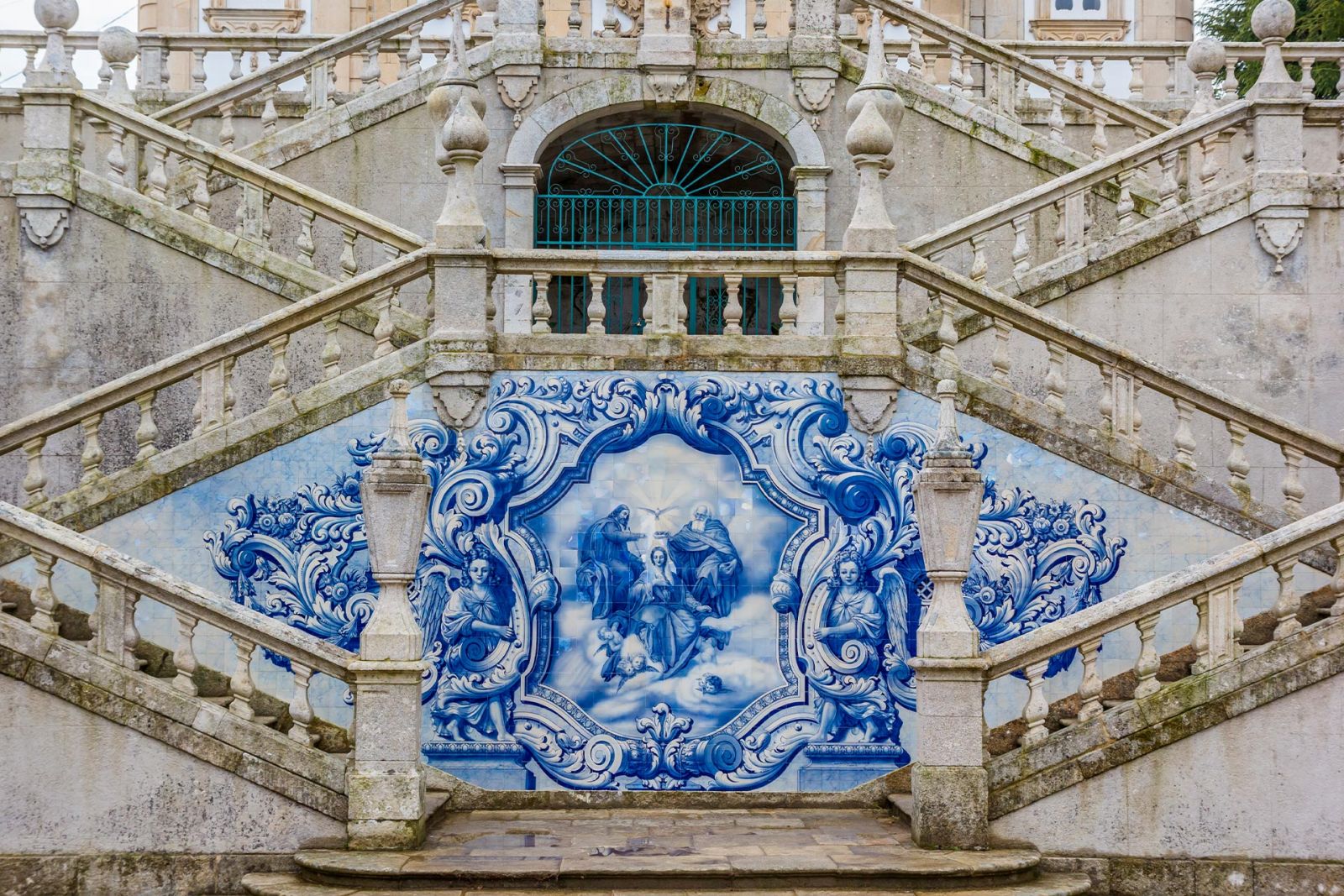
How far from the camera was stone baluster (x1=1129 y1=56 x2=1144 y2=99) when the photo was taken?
674 inches

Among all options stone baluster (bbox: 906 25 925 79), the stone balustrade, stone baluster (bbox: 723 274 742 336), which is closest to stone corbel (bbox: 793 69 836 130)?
stone baluster (bbox: 906 25 925 79)

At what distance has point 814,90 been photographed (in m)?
16.4

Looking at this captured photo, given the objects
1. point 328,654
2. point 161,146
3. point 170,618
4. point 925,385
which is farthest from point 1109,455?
point 161,146

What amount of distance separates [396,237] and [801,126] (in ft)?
15.5

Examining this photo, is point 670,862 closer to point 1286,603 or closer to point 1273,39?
point 1286,603

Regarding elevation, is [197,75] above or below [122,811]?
above

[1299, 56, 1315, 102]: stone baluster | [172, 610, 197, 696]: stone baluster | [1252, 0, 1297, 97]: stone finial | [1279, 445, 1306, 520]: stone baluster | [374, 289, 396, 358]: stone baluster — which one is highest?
[1252, 0, 1297, 97]: stone finial

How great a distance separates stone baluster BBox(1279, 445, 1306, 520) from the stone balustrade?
20.8ft

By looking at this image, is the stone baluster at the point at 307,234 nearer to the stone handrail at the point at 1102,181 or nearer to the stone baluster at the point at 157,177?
the stone baluster at the point at 157,177

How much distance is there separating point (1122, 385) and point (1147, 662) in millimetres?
2431

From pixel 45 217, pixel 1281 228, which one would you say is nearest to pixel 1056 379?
pixel 1281 228

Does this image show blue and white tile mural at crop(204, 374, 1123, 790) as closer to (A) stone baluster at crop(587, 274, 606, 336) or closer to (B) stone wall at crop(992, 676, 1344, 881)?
(A) stone baluster at crop(587, 274, 606, 336)

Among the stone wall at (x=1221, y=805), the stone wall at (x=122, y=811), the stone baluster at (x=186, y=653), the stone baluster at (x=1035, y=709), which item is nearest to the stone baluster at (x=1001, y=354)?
the stone baluster at (x=1035, y=709)

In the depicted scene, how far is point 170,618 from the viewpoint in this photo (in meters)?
11.8
